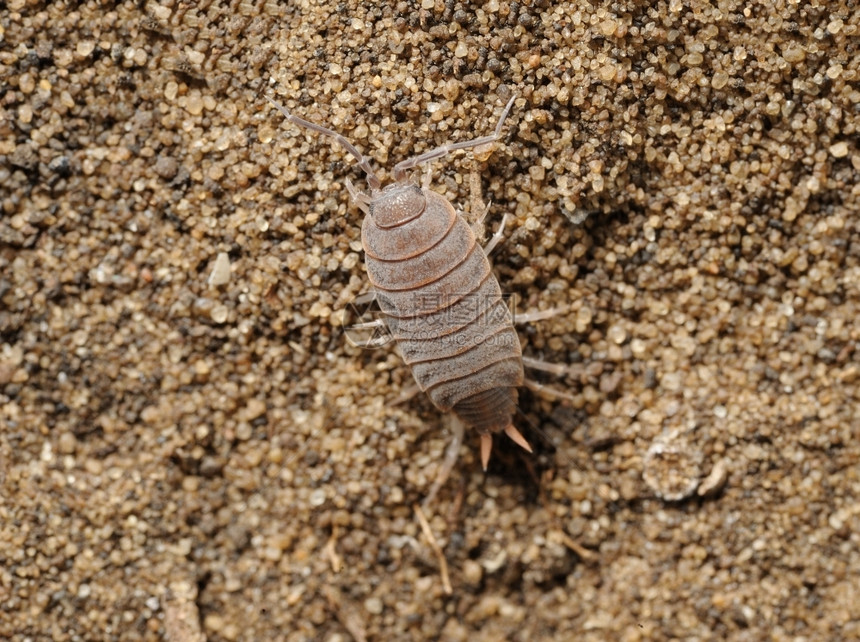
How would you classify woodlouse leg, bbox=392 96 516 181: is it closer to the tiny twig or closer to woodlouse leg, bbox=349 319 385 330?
woodlouse leg, bbox=349 319 385 330

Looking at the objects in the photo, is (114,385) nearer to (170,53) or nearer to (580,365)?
(170,53)

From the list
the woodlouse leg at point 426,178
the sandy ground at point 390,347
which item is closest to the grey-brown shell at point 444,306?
the woodlouse leg at point 426,178

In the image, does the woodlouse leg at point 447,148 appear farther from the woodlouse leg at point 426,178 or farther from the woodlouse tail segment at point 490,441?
the woodlouse tail segment at point 490,441

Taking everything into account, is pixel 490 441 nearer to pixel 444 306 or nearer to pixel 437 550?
pixel 437 550

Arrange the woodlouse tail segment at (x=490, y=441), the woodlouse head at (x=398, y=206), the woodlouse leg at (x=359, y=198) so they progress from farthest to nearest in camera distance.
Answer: the woodlouse tail segment at (x=490, y=441) < the woodlouse leg at (x=359, y=198) < the woodlouse head at (x=398, y=206)

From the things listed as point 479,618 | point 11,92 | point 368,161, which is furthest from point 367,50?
point 479,618
